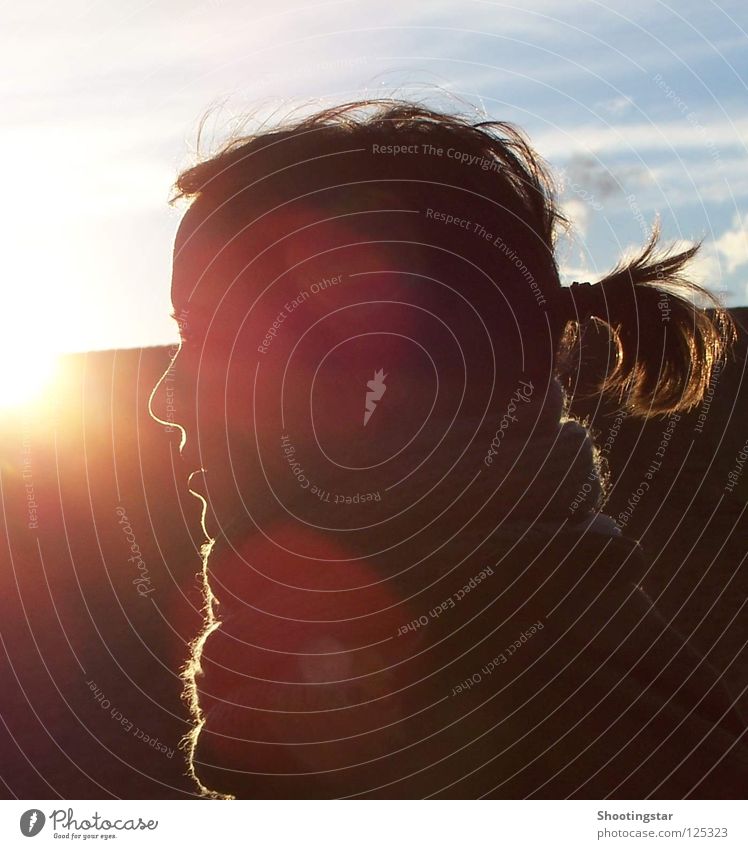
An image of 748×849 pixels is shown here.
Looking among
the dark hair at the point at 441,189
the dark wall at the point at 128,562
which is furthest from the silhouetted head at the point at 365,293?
the dark wall at the point at 128,562

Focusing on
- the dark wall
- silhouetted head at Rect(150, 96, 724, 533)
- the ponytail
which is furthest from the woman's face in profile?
the dark wall

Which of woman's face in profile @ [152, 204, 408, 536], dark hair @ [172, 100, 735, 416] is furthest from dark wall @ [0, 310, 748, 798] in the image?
dark hair @ [172, 100, 735, 416]

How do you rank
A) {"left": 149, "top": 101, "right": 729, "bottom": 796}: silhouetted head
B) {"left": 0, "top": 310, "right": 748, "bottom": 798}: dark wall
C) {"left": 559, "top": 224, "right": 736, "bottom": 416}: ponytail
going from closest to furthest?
{"left": 149, "top": 101, "right": 729, "bottom": 796}: silhouetted head → {"left": 559, "top": 224, "right": 736, "bottom": 416}: ponytail → {"left": 0, "top": 310, "right": 748, "bottom": 798}: dark wall

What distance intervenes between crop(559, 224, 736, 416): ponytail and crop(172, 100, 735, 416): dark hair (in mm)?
32

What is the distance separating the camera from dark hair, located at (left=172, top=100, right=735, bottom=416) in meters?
1.18

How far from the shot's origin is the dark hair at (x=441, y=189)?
118 centimetres

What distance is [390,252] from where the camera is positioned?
4.03 feet

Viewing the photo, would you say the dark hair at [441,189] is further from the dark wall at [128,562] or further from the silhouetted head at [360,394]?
the dark wall at [128,562]

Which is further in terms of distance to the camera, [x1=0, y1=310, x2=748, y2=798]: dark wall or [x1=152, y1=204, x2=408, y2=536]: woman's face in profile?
[x1=0, y1=310, x2=748, y2=798]: dark wall

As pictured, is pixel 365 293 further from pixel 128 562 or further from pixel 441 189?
pixel 128 562

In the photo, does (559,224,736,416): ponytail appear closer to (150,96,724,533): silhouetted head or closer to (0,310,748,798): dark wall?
(150,96,724,533): silhouetted head

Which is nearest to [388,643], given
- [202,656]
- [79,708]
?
[202,656]

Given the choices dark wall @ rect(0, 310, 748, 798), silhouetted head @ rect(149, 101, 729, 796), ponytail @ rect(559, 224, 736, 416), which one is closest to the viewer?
silhouetted head @ rect(149, 101, 729, 796)

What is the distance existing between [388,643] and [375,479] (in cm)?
20
